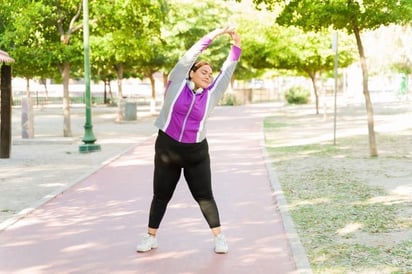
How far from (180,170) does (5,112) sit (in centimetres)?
893

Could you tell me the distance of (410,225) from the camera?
21.7 ft

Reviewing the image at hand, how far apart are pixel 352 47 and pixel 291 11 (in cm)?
1668

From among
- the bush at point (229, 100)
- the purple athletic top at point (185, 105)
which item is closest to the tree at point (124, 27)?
the purple athletic top at point (185, 105)

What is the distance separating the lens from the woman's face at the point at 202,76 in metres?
5.29

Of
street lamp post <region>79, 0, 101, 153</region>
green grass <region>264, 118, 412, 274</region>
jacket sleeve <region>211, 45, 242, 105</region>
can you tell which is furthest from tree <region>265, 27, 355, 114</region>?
jacket sleeve <region>211, 45, 242, 105</region>

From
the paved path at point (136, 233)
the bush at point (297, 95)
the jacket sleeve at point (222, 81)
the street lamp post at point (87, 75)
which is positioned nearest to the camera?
the paved path at point (136, 233)

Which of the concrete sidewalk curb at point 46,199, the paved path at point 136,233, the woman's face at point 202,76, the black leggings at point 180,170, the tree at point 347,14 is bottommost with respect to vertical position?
the paved path at point 136,233

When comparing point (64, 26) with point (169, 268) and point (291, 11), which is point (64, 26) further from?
point (169, 268)

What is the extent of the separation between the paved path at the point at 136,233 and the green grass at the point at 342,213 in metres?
0.31

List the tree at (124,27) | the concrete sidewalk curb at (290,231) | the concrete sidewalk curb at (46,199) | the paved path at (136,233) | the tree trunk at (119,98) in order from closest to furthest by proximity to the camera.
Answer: the concrete sidewalk curb at (290,231), the paved path at (136,233), the concrete sidewalk curb at (46,199), the tree at (124,27), the tree trunk at (119,98)

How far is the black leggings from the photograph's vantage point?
5.36 meters

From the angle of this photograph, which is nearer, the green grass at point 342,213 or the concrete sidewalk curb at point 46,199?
the green grass at point 342,213

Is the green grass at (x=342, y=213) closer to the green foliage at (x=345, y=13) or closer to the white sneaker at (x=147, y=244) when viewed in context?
the white sneaker at (x=147, y=244)

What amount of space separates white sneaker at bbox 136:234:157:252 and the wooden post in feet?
28.3
